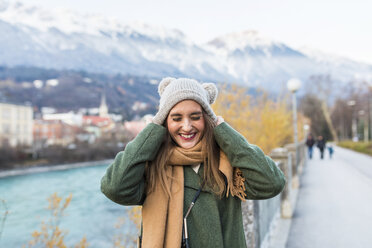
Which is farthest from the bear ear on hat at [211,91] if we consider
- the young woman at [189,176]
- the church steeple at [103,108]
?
the church steeple at [103,108]

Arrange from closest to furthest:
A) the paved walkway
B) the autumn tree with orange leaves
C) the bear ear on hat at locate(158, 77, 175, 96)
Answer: the bear ear on hat at locate(158, 77, 175, 96) → the paved walkway → the autumn tree with orange leaves

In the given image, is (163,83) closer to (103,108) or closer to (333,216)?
(333,216)

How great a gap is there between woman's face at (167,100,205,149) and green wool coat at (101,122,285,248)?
67mm

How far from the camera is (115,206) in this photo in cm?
2133

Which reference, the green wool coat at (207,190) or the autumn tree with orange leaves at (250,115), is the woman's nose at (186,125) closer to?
the green wool coat at (207,190)

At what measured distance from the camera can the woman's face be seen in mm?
1495

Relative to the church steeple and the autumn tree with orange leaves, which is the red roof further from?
the autumn tree with orange leaves

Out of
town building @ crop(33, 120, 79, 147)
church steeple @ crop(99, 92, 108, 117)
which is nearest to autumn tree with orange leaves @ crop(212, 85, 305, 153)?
town building @ crop(33, 120, 79, 147)

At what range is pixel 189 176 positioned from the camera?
1506 mm

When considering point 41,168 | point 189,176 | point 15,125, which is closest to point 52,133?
point 15,125

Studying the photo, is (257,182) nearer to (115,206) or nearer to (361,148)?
(115,206)

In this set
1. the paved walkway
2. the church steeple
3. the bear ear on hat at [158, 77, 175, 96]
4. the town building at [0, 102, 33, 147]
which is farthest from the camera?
the church steeple

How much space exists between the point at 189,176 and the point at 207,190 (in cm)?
11

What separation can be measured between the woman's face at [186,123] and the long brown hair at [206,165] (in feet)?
0.11
